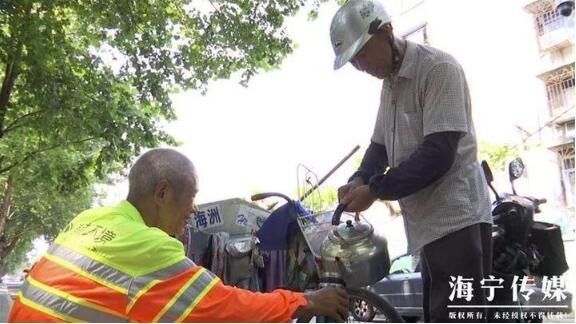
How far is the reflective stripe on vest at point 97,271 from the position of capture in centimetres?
147

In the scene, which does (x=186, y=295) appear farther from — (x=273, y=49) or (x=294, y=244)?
(x=273, y=49)

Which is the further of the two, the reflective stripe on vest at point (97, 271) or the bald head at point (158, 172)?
the bald head at point (158, 172)

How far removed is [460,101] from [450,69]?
145 millimetres

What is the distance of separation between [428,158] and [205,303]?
862mm

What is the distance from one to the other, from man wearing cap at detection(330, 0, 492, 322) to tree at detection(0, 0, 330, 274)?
4.88m

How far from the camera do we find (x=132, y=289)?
1.46 m

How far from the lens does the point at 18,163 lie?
8.15m

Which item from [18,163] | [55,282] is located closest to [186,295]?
[55,282]

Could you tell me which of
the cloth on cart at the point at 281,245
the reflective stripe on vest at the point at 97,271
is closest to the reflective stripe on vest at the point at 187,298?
the reflective stripe on vest at the point at 97,271

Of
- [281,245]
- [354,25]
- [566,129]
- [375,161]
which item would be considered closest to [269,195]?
[281,245]

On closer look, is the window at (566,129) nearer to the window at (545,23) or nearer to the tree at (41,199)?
the window at (545,23)

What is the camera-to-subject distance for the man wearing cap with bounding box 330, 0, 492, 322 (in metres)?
1.70
